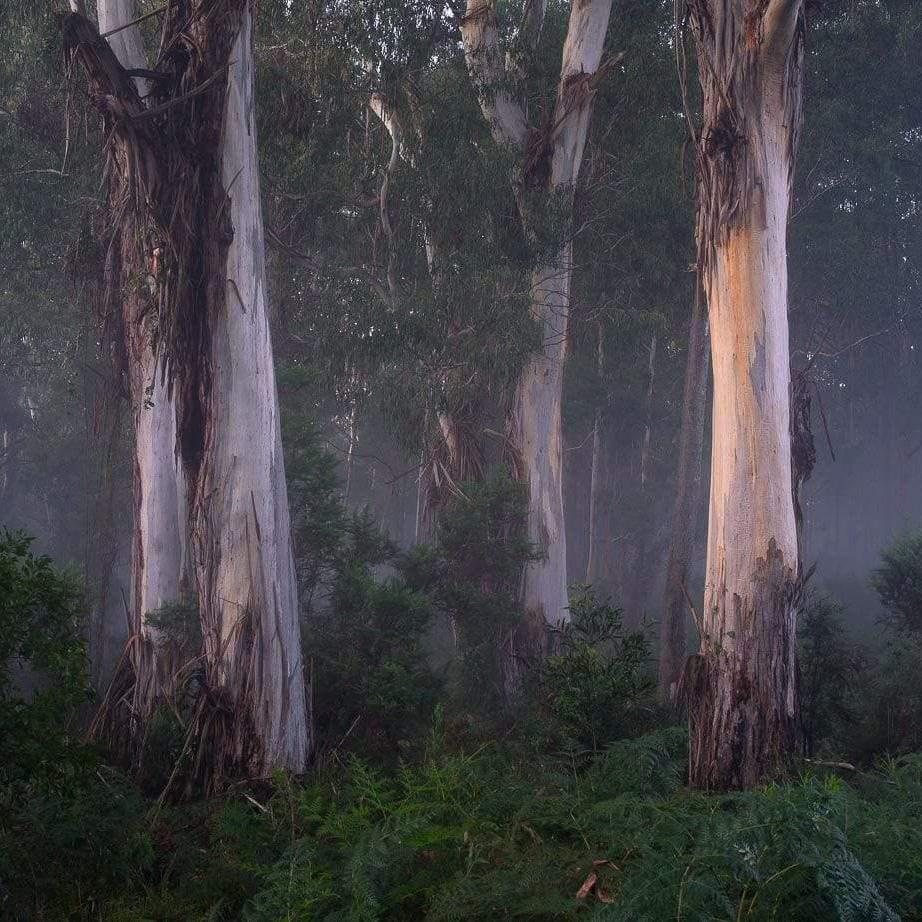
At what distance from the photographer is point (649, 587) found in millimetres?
31531

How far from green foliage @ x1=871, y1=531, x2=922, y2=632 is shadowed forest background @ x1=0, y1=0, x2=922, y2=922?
0.06 meters

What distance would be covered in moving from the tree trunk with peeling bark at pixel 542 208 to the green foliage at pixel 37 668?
10221 millimetres

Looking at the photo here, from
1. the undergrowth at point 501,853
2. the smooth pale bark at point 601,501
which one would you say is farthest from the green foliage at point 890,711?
the smooth pale bark at point 601,501

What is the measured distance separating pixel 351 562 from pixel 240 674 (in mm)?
3621

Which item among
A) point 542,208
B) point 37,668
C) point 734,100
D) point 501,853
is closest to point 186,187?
point 734,100

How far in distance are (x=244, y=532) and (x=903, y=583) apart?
31.9 ft

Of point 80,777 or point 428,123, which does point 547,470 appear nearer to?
point 428,123

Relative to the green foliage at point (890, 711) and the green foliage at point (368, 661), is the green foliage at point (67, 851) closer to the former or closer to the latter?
the green foliage at point (368, 661)

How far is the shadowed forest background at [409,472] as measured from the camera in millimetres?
4859

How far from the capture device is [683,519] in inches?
657

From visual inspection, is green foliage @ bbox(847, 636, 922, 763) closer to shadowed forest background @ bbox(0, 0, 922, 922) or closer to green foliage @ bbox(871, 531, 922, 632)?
shadowed forest background @ bbox(0, 0, 922, 922)

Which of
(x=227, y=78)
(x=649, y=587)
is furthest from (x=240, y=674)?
(x=649, y=587)

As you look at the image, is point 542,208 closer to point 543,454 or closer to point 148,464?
point 543,454

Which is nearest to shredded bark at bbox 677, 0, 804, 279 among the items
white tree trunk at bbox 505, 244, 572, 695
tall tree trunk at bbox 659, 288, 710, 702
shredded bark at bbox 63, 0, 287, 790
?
shredded bark at bbox 63, 0, 287, 790
